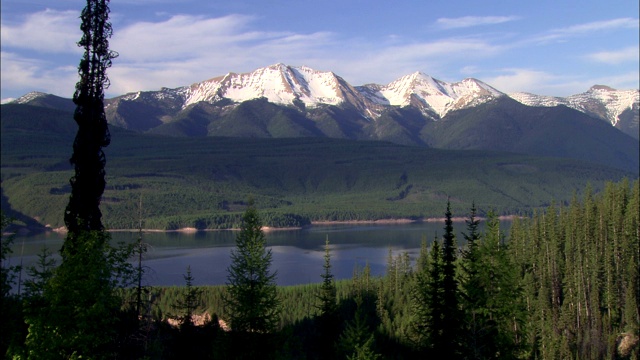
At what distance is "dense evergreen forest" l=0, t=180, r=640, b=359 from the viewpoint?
58.7ft

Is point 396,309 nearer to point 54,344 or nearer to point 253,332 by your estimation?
point 253,332

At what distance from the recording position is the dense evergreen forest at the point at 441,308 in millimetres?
17891

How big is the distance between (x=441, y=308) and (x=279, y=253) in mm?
123953

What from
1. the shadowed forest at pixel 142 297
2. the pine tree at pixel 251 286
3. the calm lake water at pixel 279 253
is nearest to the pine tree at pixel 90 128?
the shadowed forest at pixel 142 297

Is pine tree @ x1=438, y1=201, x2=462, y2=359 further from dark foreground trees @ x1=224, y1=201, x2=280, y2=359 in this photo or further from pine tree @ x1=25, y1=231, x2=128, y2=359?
pine tree @ x1=25, y1=231, x2=128, y2=359

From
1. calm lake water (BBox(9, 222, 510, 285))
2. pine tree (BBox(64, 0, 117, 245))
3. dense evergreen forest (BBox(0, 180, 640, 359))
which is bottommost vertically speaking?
calm lake water (BBox(9, 222, 510, 285))

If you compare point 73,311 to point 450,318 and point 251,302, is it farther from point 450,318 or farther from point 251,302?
point 450,318

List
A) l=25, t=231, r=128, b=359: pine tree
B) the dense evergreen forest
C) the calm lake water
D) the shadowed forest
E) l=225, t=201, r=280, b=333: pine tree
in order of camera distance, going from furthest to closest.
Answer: the calm lake water
l=225, t=201, r=280, b=333: pine tree
the dense evergreen forest
the shadowed forest
l=25, t=231, r=128, b=359: pine tree

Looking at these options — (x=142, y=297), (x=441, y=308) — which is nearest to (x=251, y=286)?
(x=142, y=297)

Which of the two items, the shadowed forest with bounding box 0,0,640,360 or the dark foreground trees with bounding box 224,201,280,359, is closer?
the shadowed forest with bounding box 0,0,640,360

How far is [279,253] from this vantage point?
482 ft

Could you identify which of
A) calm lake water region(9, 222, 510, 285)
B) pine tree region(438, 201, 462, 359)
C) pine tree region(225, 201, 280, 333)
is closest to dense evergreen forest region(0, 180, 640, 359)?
pine tree region(438, 201, 462, 359)

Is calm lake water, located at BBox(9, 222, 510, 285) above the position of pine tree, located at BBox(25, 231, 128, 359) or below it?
below

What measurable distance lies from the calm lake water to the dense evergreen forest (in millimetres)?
24210
